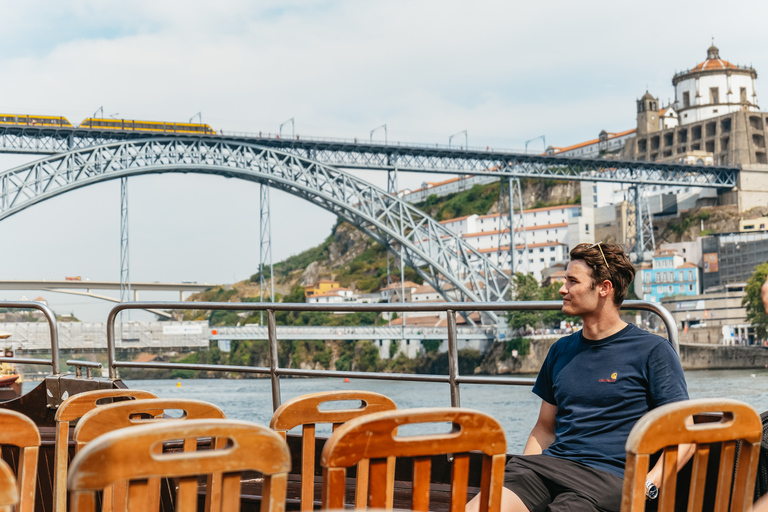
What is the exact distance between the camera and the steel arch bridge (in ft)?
70.1

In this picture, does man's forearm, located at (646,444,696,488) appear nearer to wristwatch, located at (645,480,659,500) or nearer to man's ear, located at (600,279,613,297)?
wristwatch, located at (645,480,659,500)

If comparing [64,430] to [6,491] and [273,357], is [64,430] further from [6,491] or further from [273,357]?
[273,357]

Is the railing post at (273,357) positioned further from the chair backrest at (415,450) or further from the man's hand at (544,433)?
the chair backrest at (415,450)

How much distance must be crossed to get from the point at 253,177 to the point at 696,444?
23274 millimetres

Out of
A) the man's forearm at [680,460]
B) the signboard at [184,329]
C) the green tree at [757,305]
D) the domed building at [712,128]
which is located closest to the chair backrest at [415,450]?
the man's forearm at [680,460]

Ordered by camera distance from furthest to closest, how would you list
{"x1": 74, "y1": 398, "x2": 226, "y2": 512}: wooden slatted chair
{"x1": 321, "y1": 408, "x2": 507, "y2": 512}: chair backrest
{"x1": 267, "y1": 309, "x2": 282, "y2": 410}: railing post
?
1. {"x1": 267, "y1": 309, "x2": 282, "y2": 410}: railing post
2. {"x1": 74, "y1": 398, "x2": 226, "y2": 512}: wooden slatted chair
3. {"x1": 321, "y1": 408, "x2": 507, "y2": 512}: chair backrest

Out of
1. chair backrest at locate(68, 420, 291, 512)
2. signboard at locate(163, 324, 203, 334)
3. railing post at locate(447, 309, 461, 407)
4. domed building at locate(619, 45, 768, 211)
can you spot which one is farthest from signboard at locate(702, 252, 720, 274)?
chair backrest at locate(68, 420, 291, 512)

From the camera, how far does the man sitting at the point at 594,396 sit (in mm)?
1668

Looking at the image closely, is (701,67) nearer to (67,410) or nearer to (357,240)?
(357,240)

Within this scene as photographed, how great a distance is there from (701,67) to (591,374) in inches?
2099

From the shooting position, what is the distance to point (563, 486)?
169 centimetres

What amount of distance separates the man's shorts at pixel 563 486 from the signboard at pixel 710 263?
41.2 m

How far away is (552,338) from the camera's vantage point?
34281mm

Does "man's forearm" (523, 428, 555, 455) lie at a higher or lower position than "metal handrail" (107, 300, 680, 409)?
lower
